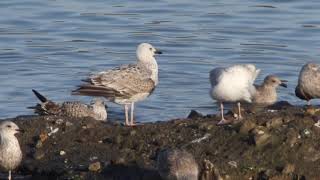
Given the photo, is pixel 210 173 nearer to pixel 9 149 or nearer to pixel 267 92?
pixel 9 149

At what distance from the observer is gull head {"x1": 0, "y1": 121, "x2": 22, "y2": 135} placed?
12.6m

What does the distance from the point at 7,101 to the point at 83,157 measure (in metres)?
5.35

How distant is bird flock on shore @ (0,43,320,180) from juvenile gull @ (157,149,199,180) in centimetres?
5

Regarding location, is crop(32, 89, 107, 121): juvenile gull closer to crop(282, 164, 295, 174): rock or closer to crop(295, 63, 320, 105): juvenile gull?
crop(295, 63, 320, 105): juvenile gull

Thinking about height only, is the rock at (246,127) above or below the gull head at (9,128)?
below

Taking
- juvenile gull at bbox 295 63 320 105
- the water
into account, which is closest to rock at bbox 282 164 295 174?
juvenile gull at bbox 295 63 320 105

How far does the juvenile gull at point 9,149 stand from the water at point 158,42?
13.6ft

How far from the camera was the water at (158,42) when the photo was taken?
18297 mm

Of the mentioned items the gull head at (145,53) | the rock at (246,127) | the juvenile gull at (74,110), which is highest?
the gull head at (145,53)

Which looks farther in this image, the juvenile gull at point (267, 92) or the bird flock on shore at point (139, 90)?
the juvenile gull at point (267, 92)

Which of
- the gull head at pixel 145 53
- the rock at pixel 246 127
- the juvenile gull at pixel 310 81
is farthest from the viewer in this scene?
the gull head at pixel 145 53

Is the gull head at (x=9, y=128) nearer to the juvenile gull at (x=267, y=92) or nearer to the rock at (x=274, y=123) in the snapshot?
the rock at (x=274, y=123)

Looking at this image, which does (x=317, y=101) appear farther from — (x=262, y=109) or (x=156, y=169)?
(x=156, y=169)

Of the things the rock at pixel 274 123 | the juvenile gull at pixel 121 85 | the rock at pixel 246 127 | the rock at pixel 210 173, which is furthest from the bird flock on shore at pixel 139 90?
the rock at pixel 274 123
